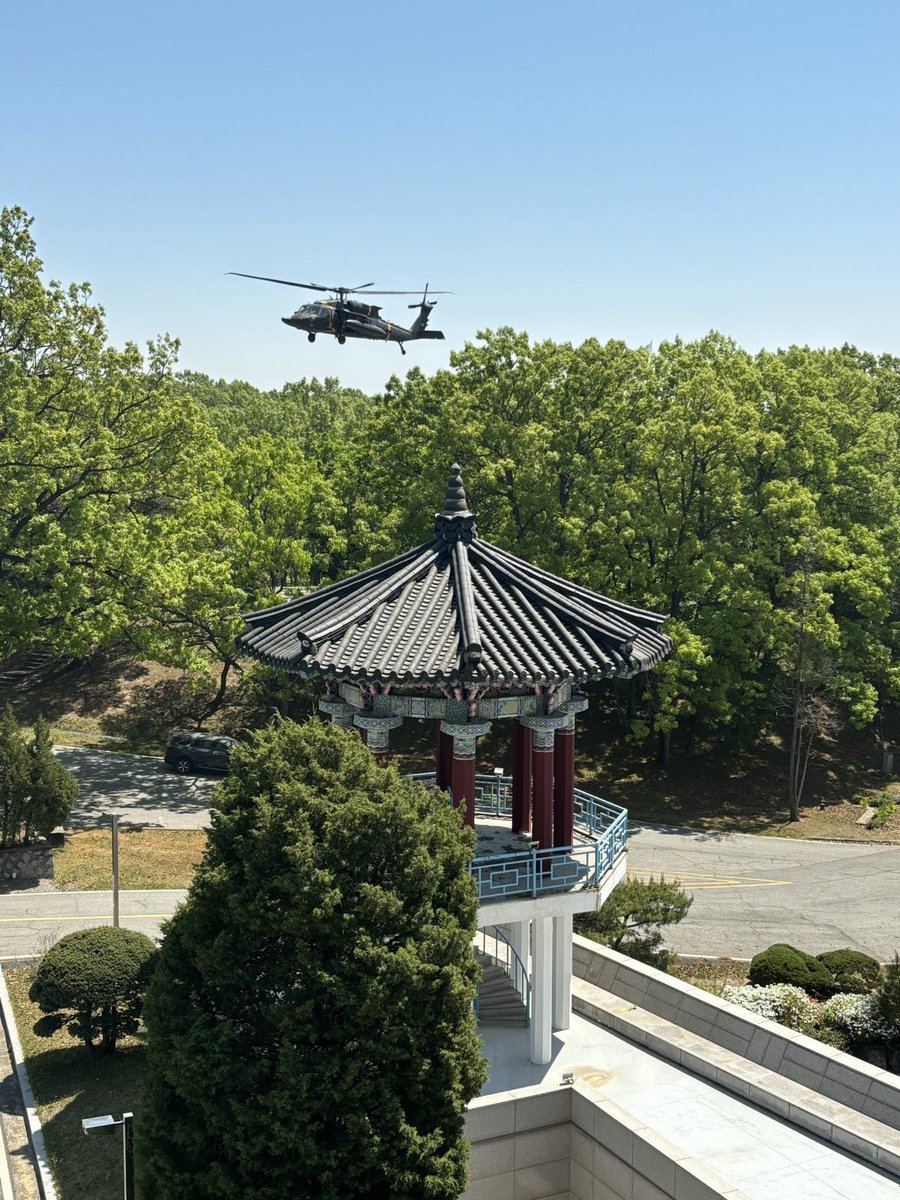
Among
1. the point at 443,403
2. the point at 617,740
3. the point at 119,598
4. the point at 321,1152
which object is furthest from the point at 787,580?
the point at 321,1152

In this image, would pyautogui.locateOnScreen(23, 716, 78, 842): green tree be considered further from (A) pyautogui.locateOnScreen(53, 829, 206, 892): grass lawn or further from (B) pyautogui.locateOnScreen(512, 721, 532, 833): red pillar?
(B) pyautogui.locateOnScreen(512, 721, 532, 833): red pillar

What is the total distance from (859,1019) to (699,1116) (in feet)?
19.5

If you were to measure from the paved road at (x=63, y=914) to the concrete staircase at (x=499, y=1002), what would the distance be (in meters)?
10.9

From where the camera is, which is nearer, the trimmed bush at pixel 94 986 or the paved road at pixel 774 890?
the trimmed bush at pixel 94 986

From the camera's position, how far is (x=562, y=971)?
73.8 ft

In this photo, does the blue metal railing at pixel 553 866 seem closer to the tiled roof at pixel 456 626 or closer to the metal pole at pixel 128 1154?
the tiled roof at pixel 456 626

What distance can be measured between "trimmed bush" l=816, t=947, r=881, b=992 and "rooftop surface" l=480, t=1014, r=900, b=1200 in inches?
275

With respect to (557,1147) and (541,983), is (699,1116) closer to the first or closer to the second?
(557,1147)

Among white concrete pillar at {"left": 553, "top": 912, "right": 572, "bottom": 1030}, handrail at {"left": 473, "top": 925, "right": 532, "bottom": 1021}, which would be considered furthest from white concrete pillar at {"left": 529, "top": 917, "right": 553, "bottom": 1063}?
white concrete pillar at {"left": 553, "top": 912, "right": 572, "bottom": 1030}

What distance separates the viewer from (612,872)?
2161 cm

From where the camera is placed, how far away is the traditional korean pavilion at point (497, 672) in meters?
19.5

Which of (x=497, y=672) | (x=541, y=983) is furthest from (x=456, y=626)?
(x=541, y=983)

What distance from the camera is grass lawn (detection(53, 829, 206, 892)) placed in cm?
3547

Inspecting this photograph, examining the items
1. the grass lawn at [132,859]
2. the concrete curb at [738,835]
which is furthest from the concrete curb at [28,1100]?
the concrete curb at [738,835]
